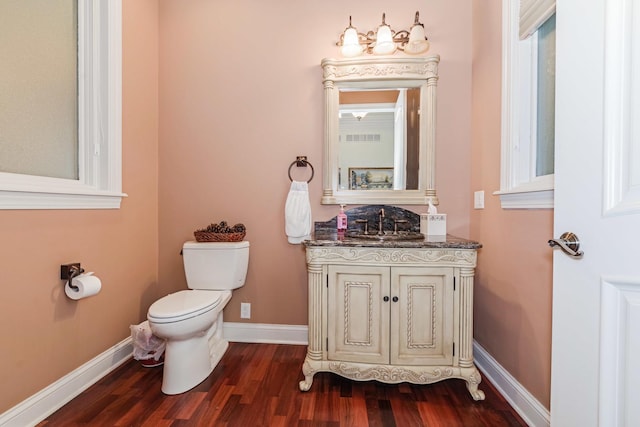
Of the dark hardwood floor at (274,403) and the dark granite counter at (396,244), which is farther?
the dark granite counter at (396,244)

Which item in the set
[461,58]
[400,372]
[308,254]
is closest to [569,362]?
[400,372]

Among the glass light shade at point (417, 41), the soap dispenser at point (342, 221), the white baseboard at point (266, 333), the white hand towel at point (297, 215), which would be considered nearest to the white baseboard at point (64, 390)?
the white baseboard at point (266, 333)

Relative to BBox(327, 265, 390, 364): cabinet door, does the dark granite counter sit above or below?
above

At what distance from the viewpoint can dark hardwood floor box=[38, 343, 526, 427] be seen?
140 centimetres

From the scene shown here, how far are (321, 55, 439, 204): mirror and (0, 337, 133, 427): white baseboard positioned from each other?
66.0 inches

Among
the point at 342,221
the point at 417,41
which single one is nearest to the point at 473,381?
the point at 342,221

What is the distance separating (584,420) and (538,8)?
1621 millimetres

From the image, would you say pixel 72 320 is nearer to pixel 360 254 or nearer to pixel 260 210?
pixel 260 210

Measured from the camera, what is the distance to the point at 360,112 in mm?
2113

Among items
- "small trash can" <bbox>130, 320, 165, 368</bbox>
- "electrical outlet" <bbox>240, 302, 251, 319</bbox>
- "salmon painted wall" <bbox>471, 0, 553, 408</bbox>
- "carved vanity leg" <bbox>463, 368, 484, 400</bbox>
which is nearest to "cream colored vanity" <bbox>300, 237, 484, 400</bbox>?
"carved vanity leg" <bbox>463, 368, 484, 400</bbox>

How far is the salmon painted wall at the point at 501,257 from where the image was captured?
1.35m

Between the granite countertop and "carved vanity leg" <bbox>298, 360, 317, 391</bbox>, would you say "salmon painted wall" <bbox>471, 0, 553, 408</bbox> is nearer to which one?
the granite countertop

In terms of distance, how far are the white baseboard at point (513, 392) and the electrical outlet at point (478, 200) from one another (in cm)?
92

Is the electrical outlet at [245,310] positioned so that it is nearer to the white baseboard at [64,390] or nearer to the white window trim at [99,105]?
the white baseboard at [64,390]
